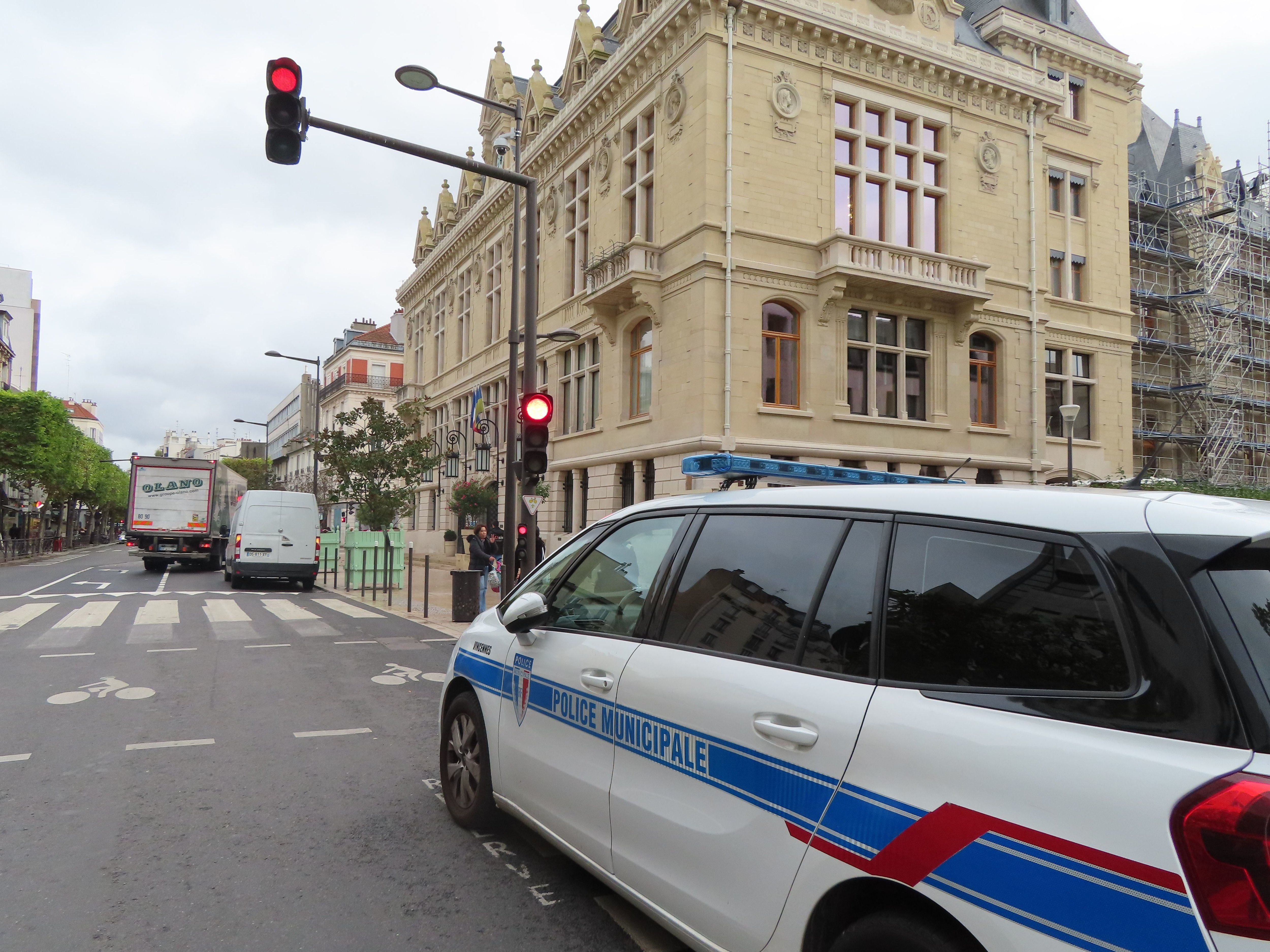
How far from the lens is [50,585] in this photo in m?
22.1

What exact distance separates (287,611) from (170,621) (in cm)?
221

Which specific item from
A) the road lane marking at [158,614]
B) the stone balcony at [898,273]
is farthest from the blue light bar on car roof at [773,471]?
the stone balcony at [898,273]

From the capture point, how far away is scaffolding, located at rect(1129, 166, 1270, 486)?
33938 mm

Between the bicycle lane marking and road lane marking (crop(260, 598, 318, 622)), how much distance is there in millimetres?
10478

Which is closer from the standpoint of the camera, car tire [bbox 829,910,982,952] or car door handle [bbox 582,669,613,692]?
car tire [bbox 829,910,982,952]

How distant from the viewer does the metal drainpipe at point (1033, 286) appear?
25766 mm

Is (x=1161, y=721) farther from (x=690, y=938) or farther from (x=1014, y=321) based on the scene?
(x=1014, y=321)

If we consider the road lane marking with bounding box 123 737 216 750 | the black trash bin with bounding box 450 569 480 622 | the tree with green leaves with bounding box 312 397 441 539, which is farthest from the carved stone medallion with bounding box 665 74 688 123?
the road lane marking with bounding box 123 737 216 750

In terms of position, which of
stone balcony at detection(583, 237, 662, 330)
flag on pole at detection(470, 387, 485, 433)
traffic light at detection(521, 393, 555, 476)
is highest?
stone balcony at detection(583, 237, 662, 330)

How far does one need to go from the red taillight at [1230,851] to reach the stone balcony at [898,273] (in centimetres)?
2140

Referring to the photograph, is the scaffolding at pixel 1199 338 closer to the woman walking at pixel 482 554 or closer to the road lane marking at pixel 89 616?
the woman walking at pixel 482 554

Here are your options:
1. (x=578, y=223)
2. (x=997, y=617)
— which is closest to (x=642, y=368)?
(x=578, y=223)

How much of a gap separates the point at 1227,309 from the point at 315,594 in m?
36.0

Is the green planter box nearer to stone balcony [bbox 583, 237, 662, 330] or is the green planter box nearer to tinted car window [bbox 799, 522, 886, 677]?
stone balcony [bbox 583, 237, 662, 330]
